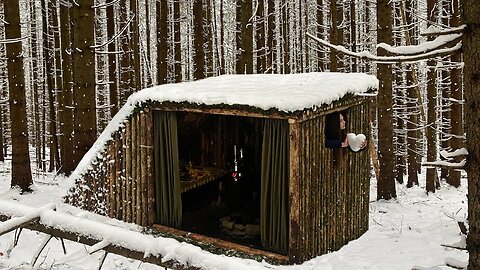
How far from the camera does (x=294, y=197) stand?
7.69 m

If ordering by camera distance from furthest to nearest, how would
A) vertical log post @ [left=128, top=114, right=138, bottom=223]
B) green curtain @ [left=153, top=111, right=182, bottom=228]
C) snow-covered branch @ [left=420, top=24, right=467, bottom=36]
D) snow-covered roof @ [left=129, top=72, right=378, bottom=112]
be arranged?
vertical log post @ [left=128, top=114, right=138, bottom=223] → green curtain @ [left=153, top=111, right=182, bottom=228] → snow-covered roof @ [left=129, top=72, right=378, bottom=112] → snow-covered branch @ [left=420, top=24, right=467, bottom=36]

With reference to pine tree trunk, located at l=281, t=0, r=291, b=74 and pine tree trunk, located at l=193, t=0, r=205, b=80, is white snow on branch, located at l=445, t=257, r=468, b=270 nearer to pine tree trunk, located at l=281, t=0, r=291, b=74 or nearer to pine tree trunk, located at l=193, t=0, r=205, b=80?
pine tree trunk, located at l=193, t=0, r=205, b=80

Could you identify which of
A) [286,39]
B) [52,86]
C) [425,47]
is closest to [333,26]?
[52,86]

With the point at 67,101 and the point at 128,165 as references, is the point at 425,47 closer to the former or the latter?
the point at 128,165

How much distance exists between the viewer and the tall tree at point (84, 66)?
9781 mm

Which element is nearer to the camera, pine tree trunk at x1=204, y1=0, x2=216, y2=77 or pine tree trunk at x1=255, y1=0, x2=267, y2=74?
pine tree trunk at x1=255, y1=0, x2=267, y2=74

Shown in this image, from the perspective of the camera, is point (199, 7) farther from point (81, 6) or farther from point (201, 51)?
point (81, 6)

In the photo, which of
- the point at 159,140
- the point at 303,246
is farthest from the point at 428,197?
the point at 159,140

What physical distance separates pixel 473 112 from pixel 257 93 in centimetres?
494

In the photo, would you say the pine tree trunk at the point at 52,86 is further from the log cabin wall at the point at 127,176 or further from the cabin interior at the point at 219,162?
the log cabin wall at the point at 127,176

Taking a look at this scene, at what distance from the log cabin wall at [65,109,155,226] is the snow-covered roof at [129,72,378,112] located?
613mm

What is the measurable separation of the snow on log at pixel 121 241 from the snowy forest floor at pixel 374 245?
41 centimetres

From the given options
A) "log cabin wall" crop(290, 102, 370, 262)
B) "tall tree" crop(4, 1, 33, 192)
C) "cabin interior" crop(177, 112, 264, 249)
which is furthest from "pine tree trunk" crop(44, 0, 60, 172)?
"log cabin wall" crop(290, 102, 370, 262)

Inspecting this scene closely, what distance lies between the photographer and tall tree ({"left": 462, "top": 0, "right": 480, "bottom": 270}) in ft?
10.5
